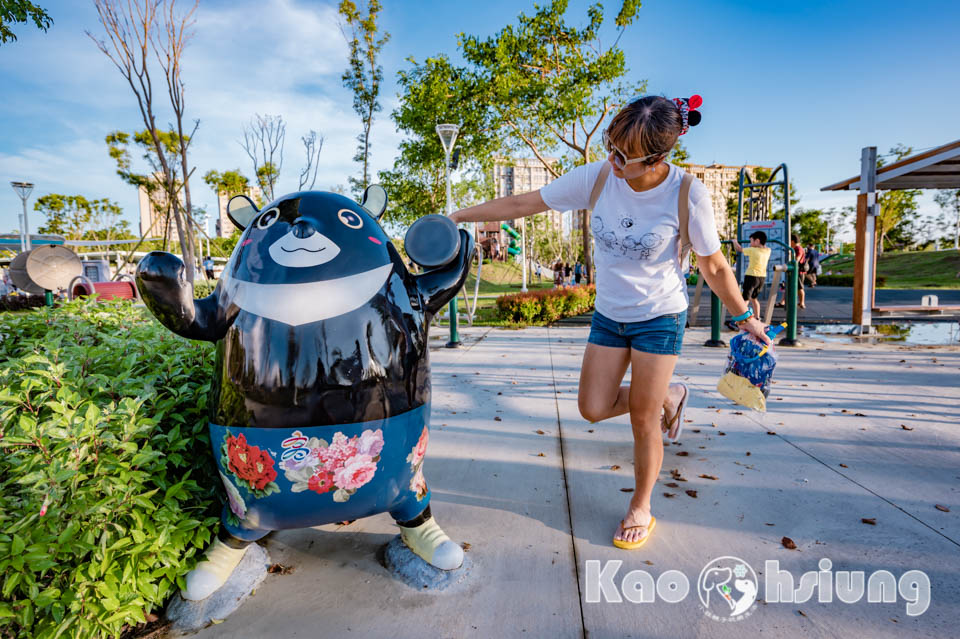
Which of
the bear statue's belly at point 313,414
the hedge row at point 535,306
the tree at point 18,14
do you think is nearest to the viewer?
the bear statue's belly at point 313,414

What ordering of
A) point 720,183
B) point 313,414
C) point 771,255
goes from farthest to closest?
point 720,183 → point 771,255 → point 313,414

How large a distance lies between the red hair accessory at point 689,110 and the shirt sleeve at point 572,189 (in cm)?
39

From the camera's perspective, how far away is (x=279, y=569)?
2113mm

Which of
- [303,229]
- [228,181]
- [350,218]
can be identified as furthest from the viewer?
[228,181]

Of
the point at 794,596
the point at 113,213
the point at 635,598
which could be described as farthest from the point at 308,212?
the point at 113,213

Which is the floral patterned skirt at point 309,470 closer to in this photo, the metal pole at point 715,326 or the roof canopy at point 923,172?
the metal pole at point 715,326

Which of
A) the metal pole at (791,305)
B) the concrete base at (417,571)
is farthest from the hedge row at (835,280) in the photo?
the concrete base at (417,571)

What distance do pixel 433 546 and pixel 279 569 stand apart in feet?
2.12

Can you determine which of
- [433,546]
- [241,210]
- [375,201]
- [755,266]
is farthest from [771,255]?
[241,210]

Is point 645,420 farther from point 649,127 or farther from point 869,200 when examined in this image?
point 869,200

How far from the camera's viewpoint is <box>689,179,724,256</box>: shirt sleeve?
2.07 m

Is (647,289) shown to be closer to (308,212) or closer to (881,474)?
(308,212)

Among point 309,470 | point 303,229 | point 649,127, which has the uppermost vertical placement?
point 649,127

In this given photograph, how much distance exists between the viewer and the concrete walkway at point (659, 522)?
→ 5.83 feet
